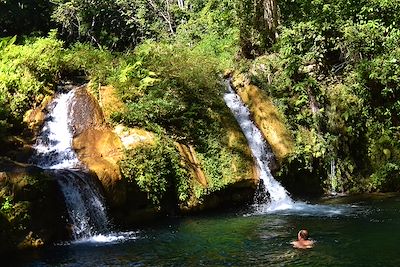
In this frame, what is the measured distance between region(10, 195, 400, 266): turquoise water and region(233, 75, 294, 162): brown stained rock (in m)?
2.72

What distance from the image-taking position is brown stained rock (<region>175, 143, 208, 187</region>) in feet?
45.2

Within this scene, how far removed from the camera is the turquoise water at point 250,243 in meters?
9.02

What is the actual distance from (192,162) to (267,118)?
343 centimetres

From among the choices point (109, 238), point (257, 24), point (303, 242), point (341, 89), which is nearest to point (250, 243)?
point (303, 242)

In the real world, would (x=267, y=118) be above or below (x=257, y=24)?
below

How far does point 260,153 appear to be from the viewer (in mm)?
15445

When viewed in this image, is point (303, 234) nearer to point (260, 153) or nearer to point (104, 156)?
point (104, 156)

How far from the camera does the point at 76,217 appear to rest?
11.4 m

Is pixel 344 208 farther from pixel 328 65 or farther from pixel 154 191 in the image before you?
pixel 328 65

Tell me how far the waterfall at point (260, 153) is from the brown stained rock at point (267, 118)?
19cm

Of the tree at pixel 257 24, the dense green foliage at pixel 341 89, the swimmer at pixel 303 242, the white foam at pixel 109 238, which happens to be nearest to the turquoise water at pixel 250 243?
the white foam at pixel 109 238

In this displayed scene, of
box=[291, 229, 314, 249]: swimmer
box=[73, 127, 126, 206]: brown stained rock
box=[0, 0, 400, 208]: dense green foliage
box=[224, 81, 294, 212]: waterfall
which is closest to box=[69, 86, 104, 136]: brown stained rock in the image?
box=[73, 127, 126, 206]: brown stained rock

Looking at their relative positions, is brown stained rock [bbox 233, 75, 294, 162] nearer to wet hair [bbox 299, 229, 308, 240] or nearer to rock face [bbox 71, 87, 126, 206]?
rock face [bbox 71, 87, 126, 206]

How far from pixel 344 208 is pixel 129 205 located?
18.8 feet
